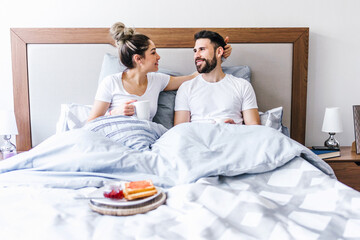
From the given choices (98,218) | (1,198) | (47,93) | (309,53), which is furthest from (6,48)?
(309,53)

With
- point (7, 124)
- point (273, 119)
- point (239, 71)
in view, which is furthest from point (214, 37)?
point (7, 124)

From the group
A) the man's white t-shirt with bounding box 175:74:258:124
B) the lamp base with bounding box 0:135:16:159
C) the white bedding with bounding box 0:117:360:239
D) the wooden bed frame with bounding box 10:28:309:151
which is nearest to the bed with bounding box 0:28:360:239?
the white bedding with bounding box 0:117:360:239

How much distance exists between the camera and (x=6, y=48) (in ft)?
7.93

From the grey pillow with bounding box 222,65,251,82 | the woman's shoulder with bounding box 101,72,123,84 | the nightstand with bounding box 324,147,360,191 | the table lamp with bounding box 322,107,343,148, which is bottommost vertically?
the nightstand with bounding box 324,147,360,191

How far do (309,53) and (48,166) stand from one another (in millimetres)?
2020

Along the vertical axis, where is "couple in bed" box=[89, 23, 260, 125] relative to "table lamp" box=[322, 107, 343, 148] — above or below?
above

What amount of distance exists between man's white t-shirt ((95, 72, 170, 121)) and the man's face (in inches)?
11.8

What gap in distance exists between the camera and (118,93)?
2.04m

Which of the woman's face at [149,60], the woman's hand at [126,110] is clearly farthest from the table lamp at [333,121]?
the woman's hand at [126,110]

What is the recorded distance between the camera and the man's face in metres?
2.15

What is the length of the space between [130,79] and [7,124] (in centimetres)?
83

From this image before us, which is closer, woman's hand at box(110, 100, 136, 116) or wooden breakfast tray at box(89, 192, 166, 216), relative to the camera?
wooden breakfast tray at box(89, 192, 166, 216)

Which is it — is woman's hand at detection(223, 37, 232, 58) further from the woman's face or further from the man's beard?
the woman's face

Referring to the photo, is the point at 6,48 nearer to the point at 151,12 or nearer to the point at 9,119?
the point at 9,119
